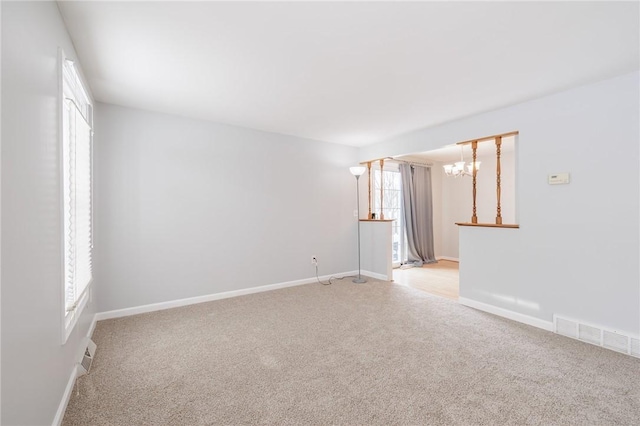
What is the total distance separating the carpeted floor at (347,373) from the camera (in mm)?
1719

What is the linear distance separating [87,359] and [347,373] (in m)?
2.03

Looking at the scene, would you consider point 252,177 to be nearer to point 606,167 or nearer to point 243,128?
point 243,128

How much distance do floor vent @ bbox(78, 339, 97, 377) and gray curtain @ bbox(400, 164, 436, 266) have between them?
18.4 feet

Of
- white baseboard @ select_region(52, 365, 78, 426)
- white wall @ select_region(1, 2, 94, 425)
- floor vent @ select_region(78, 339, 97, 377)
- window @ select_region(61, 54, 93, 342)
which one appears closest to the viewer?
white wall @ select_region(1, 2, 94, 425)

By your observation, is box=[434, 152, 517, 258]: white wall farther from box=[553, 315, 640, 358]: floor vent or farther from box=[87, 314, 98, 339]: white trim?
box=[87, 314, 98, 339]: white trim

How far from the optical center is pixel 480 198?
6.52 meters

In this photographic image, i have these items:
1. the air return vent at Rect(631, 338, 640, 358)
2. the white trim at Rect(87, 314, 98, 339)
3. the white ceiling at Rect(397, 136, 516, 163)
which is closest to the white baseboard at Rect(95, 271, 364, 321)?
the white trim at Rect(87, 314, 98, 339)

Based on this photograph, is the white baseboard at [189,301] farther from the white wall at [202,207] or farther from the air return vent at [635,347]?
the air return vent at [635,347]

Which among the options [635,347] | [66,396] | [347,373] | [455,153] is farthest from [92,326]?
[455,153]

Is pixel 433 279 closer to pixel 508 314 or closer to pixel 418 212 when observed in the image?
pixel 508 314

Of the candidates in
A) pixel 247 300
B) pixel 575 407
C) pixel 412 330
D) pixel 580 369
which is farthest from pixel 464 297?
pixel 247 300

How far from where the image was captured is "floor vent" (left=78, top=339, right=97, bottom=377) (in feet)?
6.94

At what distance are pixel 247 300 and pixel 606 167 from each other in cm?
413

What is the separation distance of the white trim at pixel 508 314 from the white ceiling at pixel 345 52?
235 cm
